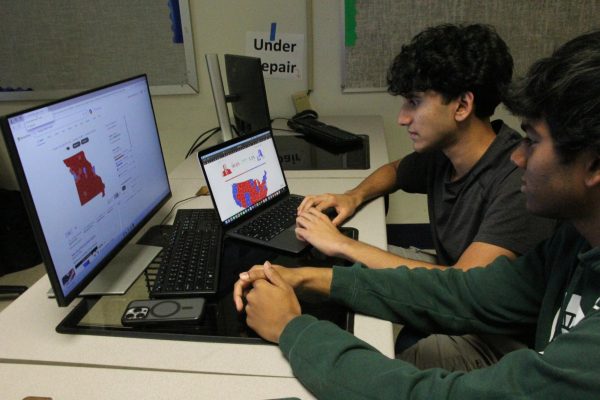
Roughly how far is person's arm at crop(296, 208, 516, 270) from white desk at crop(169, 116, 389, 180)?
47 cm

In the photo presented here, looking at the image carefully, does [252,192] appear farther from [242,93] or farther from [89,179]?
[242,93]

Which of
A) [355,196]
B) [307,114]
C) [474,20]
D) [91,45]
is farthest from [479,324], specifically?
[91,45]

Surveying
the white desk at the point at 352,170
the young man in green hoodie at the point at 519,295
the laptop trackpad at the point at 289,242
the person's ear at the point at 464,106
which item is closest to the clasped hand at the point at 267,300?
the young man in green hoodie at the point at 519,295

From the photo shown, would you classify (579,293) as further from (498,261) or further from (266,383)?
(266,383)

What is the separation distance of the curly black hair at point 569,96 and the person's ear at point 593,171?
0.01 m

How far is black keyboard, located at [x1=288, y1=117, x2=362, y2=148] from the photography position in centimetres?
189

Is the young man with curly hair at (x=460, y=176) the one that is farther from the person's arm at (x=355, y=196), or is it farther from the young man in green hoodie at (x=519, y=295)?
the young man in green hoodie at (x=519, y=295)

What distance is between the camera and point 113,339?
828 millimetres

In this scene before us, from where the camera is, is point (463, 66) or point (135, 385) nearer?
point (135, 385)

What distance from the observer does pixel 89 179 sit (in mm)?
894

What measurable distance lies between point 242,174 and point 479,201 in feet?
1.90

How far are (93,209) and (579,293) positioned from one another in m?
0.84

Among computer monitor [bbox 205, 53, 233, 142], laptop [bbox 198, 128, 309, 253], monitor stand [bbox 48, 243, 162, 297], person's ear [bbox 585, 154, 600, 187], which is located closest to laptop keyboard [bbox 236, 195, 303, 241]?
laptop [bbox 198, 128, 309, 253]

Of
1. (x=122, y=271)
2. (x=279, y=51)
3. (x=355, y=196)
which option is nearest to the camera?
(x=122, y=271)
